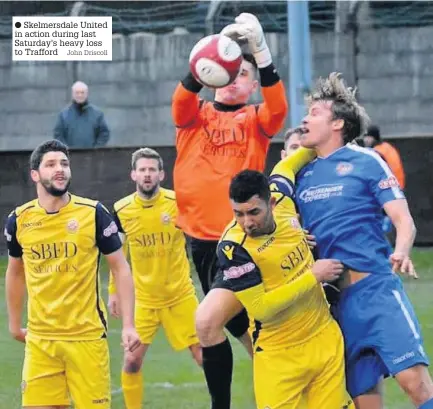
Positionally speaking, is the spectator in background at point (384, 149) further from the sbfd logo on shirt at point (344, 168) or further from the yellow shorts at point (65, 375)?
the sbfd logo on shirt at point (344, 168)

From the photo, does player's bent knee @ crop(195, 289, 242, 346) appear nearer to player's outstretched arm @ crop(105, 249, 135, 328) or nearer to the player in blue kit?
player's outstretched arm @ crop(105, 249, 135, 328)

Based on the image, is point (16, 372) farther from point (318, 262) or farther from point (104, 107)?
point (104, 107)

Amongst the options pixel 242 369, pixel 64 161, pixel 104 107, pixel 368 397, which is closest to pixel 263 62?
pixel 64 161

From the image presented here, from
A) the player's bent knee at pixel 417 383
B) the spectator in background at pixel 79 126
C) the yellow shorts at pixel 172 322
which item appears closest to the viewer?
the player's bent knee at pixel 417 383

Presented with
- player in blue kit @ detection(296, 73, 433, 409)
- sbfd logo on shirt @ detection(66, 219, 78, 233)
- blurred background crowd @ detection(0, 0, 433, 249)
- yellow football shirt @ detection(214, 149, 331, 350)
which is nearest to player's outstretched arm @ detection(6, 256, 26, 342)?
sbfd logo on shirt @ detection(66, 219, 78, 233)

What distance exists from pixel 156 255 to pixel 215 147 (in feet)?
6.24

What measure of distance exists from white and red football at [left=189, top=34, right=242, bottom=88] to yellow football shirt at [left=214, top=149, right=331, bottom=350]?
123 centimetres

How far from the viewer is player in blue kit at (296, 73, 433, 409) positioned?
6344mm

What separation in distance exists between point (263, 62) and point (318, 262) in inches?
64.6

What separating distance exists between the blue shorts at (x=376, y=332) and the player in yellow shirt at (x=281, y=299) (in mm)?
132

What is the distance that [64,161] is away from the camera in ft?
23.6

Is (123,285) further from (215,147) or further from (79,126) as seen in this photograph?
(79,126)

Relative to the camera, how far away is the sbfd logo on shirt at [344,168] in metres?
6.55


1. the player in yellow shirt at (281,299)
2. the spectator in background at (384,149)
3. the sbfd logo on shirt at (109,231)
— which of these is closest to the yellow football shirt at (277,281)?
the player in yellow shirt at (281,299)
